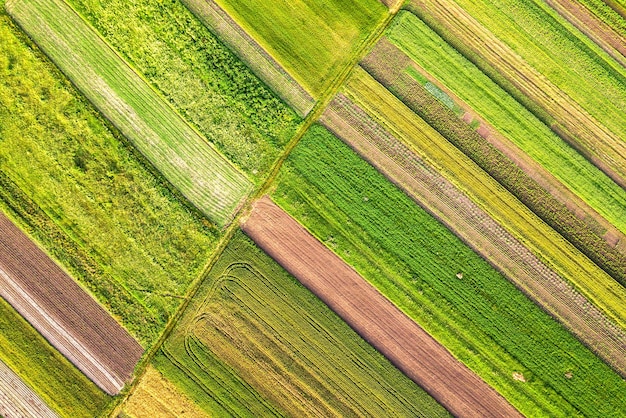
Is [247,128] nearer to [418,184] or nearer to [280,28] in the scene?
[280,28]

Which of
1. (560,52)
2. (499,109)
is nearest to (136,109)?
(499,109)

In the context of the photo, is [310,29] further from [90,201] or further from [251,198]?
[90,201]

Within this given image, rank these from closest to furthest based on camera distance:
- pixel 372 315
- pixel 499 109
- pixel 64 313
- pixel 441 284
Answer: pixel 441 284 → pixel 372 315 → pixel 64 313 → pixel 499 109

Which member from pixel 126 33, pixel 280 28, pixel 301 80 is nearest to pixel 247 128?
pixel 301 80

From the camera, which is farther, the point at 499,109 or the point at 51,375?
the point at 499,109

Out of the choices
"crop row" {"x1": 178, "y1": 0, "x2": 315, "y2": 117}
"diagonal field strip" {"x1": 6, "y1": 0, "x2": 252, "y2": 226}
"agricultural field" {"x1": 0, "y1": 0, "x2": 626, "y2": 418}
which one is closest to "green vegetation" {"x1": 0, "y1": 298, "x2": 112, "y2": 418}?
"agricultural field" {"x1": 0, "y1": 0, "x2": 626, "y2": 418}

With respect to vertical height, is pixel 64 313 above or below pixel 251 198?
below

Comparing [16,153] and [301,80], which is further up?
[301,80]
